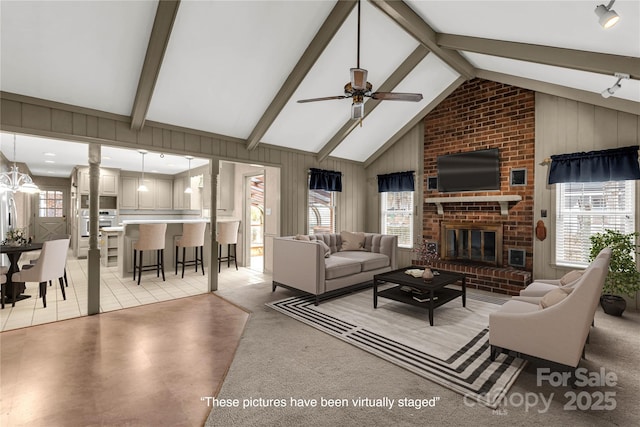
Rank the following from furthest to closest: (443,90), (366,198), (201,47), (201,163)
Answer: (201,163), (366,198), (443,90), (201,47)

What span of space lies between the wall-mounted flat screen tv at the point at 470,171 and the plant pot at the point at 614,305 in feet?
6.92

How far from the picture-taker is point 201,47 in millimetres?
3277

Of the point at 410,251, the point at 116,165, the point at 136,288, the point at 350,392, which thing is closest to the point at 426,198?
the point at 410,251

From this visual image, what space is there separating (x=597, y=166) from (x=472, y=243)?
6.67 feet

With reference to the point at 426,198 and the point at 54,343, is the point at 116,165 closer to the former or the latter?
the point at 54,343

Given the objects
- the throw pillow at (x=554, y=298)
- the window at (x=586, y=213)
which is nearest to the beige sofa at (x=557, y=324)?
the throw pillow at (x=554, y=298)

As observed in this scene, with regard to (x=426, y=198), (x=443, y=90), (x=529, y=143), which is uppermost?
(x=443, y=90)

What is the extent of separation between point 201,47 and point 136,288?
3910mm

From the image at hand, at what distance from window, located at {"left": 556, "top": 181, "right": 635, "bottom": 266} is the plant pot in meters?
0.63

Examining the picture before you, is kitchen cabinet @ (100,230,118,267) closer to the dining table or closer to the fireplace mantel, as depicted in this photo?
the dining table

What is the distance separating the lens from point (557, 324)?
7.15 feet

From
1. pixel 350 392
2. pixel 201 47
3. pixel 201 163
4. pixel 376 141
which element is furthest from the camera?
pixel 201 163

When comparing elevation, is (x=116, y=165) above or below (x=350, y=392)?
above

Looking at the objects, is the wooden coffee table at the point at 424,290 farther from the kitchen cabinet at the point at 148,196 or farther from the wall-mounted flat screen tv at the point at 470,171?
the kitchen cabinet at the point at 148,196
